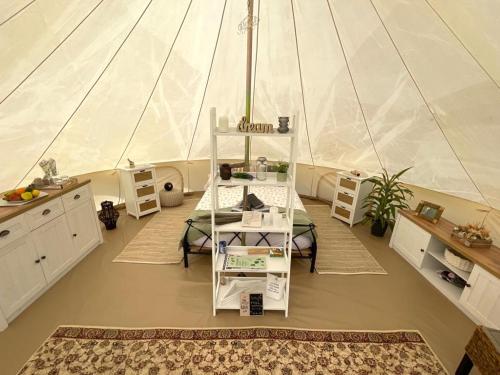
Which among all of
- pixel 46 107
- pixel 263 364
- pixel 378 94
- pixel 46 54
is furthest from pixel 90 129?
pixel 378 94

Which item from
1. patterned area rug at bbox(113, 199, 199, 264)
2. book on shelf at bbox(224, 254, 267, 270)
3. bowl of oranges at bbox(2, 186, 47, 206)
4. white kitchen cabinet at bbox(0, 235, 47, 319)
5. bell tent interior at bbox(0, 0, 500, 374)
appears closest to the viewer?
bell tent interior at bbox(0, 0, 500, 374)

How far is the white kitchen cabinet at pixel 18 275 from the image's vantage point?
239 cm

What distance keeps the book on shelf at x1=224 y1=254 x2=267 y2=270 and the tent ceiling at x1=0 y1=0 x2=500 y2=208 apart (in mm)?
1544

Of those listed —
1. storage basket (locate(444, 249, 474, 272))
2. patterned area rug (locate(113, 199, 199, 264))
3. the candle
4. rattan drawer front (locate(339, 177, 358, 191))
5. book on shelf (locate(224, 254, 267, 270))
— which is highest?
the candle

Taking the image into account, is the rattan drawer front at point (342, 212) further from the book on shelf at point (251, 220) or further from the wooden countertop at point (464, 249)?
the book on shelf at point (251, 220)

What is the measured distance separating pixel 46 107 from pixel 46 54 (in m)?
0.71

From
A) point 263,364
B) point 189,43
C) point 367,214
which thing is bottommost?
point 263,364

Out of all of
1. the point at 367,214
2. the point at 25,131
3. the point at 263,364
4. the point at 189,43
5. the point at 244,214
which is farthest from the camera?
the point at 367,214

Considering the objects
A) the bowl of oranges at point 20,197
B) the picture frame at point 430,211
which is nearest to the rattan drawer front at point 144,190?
the bowl of oranges at point 20,197

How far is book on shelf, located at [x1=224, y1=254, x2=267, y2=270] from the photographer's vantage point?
2.51 meters

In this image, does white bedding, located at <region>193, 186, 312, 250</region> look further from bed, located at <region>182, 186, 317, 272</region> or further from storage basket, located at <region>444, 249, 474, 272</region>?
storage basket, located at <region>444, 249, 474, 272</region>

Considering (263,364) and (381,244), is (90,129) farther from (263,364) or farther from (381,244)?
(381,244)

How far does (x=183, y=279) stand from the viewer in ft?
10.5

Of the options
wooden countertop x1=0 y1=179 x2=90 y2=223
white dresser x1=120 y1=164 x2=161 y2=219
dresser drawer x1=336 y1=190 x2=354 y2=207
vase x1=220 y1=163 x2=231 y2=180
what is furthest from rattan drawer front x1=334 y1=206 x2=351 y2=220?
wooden countertop x1=0 y1=179 x2=90 y2=223
